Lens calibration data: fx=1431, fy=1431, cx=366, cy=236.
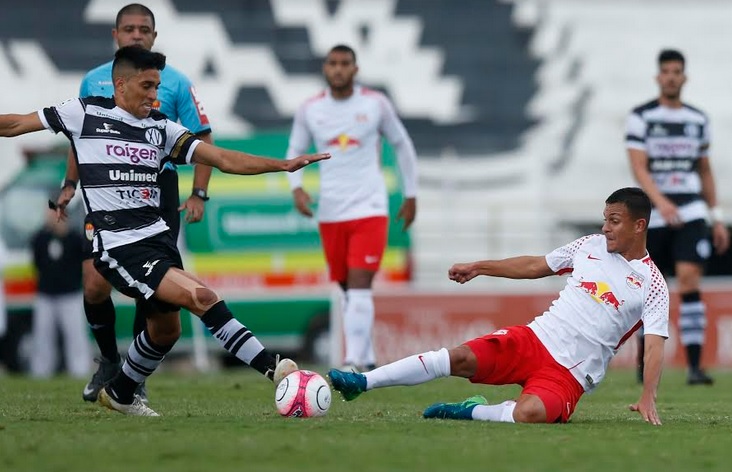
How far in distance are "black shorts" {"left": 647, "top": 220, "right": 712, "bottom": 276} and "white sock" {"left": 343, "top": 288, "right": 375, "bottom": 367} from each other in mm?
2549

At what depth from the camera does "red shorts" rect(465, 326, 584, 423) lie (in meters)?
7.71

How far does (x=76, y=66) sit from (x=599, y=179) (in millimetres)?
8783

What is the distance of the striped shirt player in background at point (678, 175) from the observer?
11969mm

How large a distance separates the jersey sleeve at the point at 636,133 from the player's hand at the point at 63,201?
5084 millimetres

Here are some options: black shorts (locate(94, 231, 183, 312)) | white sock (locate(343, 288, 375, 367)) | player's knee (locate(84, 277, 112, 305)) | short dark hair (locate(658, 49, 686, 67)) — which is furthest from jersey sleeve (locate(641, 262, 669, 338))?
short dark hair (locate(658, 49, 686, 67))

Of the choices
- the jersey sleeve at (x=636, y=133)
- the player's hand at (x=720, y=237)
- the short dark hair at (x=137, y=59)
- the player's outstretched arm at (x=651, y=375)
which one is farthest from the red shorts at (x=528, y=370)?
the player's hand at (x=720, y=237)

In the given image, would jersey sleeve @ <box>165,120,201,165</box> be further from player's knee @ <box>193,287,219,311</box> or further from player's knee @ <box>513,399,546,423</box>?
player's knee @ <box>513,399,546,423</box>

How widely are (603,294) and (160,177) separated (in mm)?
2811

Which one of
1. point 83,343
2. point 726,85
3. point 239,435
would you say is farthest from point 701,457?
point 726,85

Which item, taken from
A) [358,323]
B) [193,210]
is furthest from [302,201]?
[193,210]

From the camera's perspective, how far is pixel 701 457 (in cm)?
644

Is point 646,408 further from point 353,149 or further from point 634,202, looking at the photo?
point 353,149

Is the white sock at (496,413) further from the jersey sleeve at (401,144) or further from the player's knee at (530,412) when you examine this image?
the jersey sleeve at (401,144)

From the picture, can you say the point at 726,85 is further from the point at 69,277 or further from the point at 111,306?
the point at 111,306
